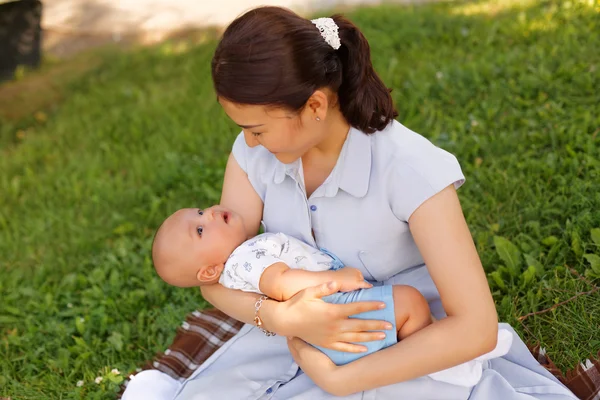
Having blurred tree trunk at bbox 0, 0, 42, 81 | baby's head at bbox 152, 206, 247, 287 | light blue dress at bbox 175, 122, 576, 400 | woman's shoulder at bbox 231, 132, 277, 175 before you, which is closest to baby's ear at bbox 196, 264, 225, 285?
baby's head at bbox 152, 206, 247, 287

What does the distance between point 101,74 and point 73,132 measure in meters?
1.22

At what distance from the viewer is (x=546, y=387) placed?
2158 mm

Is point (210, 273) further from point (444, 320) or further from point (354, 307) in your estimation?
point (444, 320)

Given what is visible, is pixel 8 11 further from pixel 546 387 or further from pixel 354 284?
pixel 546 387

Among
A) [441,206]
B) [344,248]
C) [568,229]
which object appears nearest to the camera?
[441,206]

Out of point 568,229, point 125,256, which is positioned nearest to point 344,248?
point 568,229

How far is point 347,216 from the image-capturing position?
2.19 metres

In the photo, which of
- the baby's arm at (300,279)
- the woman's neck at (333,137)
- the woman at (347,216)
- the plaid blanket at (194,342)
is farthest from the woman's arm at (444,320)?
the plaid blanket at (194,342)

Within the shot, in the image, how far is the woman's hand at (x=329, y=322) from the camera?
198 cm

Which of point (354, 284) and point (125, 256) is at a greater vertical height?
point (354, 284)

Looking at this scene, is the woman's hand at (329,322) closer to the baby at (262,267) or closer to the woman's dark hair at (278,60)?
the baby at (262,267)

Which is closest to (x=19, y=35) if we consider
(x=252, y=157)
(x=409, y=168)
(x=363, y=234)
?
(x=252, y=157)

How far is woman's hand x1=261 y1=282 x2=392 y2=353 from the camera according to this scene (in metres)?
1.98

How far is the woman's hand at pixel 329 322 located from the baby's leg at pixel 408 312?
0.25 ft
